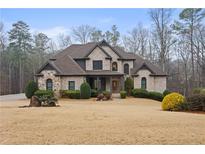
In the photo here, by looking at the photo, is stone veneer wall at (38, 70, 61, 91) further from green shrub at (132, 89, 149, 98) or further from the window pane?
green shrub at (132, 89, 149, 98)

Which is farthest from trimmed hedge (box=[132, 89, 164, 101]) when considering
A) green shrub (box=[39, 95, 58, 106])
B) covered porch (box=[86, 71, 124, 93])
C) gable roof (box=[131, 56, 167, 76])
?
green shrub (box=[39, 95, 58, 106])

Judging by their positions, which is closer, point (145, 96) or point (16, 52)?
point (145, 96)

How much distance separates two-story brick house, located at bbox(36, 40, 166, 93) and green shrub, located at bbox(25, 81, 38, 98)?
0.81 m

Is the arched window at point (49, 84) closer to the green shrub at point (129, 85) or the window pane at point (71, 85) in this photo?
the window pane at point (71, 85)

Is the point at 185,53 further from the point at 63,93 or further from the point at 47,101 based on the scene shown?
the point at 47,101

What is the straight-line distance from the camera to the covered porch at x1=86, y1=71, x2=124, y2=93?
105 ft

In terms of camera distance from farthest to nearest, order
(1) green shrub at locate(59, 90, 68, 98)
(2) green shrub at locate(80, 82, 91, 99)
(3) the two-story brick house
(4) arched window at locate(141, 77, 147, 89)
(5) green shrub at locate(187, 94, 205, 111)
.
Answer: (4) arched window at locate(141, 77, 147, 89)
(3) the two-story brick house
(1) green shrub at locate(59, 90, 68, 98)
(2) green shrub at locate(80, 82, 91, 99)
(5) green shrub at locate(187, 94, 205, 111)

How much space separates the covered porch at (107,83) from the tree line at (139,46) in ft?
20.4

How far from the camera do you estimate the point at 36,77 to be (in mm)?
30031

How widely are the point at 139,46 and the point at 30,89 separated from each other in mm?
17627
